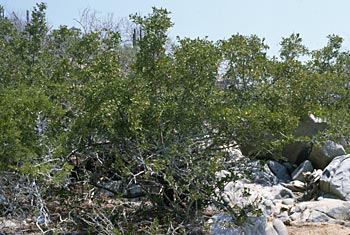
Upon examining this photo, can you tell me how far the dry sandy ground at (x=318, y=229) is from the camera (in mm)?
6988

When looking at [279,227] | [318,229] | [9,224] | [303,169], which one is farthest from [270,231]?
[303,169]

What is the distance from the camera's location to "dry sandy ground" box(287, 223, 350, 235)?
699cm

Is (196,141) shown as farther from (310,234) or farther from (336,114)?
(336,114)

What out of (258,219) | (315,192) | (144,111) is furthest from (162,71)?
(315,192)

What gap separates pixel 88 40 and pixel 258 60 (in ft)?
7.66

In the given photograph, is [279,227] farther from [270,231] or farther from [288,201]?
[288,201]

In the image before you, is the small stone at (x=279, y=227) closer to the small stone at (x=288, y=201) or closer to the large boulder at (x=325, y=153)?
the small stone at (x=288, y=201)

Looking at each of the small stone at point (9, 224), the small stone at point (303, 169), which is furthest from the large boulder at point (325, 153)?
the small stone at point (9, 224)

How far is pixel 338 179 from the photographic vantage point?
8.73m

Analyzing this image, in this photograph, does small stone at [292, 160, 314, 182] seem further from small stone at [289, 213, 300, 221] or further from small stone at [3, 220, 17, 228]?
small stone at [3, 220, 17, 228]

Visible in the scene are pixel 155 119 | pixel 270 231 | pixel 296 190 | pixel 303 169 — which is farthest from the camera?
pixel 303 169

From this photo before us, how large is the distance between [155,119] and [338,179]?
426 centimetres

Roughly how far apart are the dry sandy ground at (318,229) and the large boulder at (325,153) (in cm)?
313

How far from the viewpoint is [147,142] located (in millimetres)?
5773
